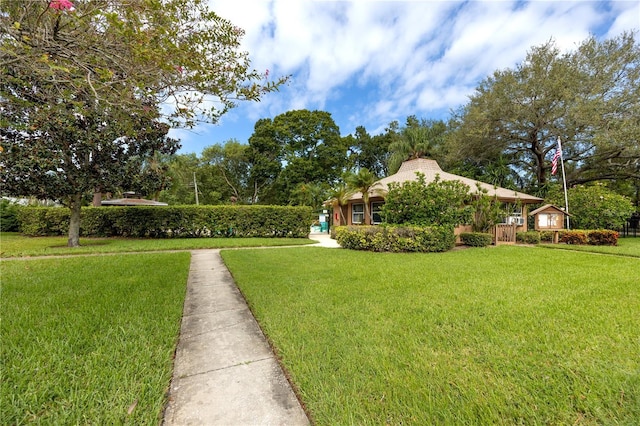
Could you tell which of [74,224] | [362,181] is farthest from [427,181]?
[74,224]

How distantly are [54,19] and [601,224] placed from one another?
2277 centimetres

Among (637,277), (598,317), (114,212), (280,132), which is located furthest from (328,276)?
(280,132)

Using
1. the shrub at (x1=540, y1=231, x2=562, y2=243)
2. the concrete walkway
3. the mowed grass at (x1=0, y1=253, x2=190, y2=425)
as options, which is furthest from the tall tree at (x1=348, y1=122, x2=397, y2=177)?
the concrete walkway

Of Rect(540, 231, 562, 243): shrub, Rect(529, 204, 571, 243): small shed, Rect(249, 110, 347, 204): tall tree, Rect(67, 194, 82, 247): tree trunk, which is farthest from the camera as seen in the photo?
Rect(249, 110, 347, 204): tall tree

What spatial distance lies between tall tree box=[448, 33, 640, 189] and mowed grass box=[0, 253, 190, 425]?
2153 centimetres

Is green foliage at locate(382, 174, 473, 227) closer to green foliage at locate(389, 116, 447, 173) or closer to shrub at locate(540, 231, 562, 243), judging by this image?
shrub at locate(540, 231, 562, 243)

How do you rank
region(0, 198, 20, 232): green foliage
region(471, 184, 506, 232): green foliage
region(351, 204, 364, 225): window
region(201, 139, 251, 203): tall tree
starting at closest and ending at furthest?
region(471, 184, 506, 232): green foliage, region(351, 204, 364, 225): window, region(0, 198, 20, 232): green foliage, region(201, 139, 251, 203): tall tree

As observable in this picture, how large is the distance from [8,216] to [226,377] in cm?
2442

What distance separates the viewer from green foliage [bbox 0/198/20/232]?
1762 cm

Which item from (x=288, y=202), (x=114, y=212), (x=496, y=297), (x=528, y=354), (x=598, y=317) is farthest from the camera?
(x=288, y=202)

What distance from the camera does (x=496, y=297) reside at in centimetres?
470

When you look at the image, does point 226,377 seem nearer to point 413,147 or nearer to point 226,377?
point 226,377

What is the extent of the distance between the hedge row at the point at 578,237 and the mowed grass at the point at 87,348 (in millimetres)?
15686

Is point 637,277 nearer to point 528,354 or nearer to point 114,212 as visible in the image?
point 528,354
